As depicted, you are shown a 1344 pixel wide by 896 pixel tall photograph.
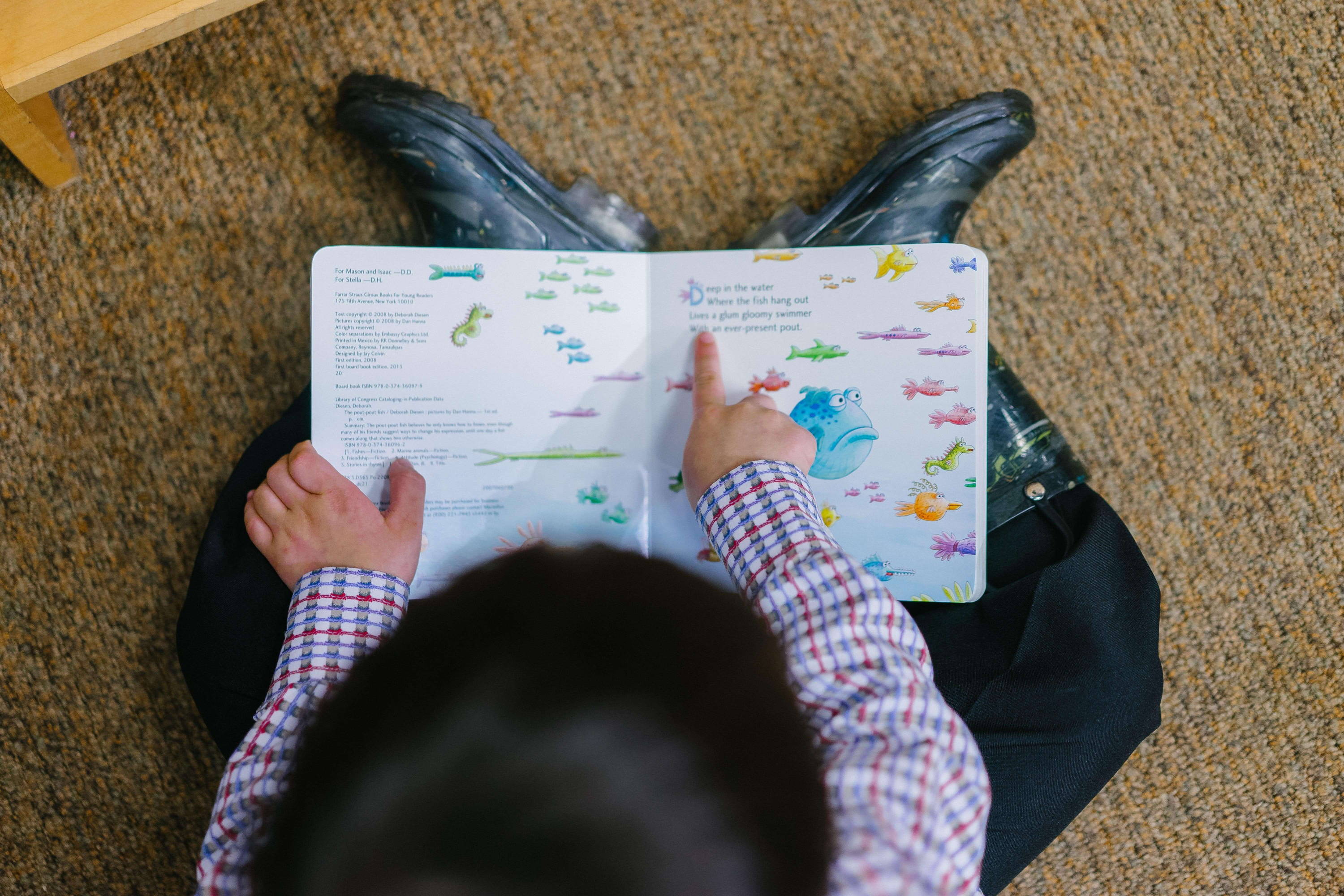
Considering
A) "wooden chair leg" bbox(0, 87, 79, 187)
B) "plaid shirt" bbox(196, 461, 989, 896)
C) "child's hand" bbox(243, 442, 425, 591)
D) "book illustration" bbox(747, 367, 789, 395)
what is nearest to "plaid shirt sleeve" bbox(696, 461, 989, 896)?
"plaid shirt" bbox(196, 461, 989, 896)

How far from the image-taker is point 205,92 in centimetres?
64

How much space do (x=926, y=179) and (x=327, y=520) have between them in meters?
0.48

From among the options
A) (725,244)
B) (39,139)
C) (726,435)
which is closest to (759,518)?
(726,435)

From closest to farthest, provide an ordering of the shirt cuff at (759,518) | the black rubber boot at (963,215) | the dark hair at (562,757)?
the dark hair at (562,757)
the shirt cuff at (759,518)
the black rubber boot at (963,215)

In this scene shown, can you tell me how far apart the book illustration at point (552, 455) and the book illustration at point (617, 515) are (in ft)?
0.12

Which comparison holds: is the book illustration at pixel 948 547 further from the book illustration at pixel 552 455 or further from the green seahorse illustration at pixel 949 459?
the book illustration at pixel 552 455

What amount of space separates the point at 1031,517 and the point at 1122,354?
0.59 ft

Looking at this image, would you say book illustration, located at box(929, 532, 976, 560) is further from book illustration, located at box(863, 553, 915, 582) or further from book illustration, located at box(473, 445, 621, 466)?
book illustration, located at box(473, 445, 621, 466)

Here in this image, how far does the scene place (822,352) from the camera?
1.77ft

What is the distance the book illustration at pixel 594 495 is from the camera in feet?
1.79

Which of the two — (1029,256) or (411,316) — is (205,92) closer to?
(411,316)

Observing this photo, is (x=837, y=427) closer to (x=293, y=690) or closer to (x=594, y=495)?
(x=594, y=495)

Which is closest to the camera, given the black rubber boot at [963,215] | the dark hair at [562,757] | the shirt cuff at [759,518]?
the dark hair at [562,757]

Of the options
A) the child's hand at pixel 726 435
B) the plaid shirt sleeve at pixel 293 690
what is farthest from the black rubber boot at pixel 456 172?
the plaid shirt sleeve at pixel 293 690
